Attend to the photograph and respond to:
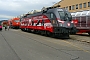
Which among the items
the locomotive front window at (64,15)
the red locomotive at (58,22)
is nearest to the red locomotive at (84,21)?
the red locomotive at (58,22)

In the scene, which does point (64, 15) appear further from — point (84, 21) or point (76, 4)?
point (76, 4)

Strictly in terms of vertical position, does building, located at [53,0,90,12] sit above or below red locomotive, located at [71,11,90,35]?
above

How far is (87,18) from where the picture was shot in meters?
24.0

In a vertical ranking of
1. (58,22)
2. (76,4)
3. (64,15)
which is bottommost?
(58,22)

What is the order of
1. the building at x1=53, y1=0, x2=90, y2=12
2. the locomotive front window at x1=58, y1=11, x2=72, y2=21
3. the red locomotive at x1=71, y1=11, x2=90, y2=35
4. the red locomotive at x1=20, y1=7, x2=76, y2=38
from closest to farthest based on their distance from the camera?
the red locomotive at x1=20, y1=7, x2=76, y2=38, the locomotive front window at x1=58, y1=11, x2=72, y2=21, the red locomotive at x1=71, y1=11, x2=90, y2=35, the building at x1=53, y1=0, x2=90, y2=12

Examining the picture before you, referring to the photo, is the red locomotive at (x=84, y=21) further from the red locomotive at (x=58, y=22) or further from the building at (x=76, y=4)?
the building at (x=76, y=4)

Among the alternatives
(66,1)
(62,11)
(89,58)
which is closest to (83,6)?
(66,1)

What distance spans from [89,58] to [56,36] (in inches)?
559

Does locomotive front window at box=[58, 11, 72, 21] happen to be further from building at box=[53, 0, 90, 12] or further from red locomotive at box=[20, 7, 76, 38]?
building at box=[53, 0, 90, 12]

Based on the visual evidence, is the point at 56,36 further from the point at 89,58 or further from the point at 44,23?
the point at 89,58

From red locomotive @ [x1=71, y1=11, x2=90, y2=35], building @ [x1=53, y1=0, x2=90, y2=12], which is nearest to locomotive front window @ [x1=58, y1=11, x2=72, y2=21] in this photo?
red locomotive @ [x1=71, y1=11, x2=90, y2=35]

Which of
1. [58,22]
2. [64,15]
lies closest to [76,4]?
[64,15]

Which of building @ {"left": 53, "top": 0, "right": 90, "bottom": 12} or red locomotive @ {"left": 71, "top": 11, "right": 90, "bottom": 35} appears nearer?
red locomotive @ {"left": 71, "top": 11, "right": 90, "bottom": 35}

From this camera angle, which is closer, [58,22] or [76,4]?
[58,22]
